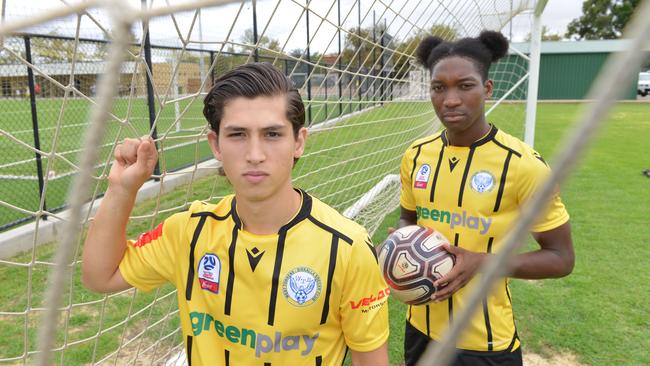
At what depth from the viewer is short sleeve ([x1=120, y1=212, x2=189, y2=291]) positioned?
129cm

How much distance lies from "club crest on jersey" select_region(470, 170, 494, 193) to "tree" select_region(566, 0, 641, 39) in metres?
27.3

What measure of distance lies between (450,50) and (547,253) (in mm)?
843

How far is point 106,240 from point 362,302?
67 centimetres

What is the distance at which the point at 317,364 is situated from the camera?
3.94 feet

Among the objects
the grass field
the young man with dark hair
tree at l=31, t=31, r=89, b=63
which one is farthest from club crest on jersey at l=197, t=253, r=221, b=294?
tree at l=31, t=31, r=89, b=63

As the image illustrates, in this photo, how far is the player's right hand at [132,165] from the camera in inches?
48.3

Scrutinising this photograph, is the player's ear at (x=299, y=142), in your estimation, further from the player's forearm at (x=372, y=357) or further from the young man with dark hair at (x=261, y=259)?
the player's forearm at (x=372, y=357)

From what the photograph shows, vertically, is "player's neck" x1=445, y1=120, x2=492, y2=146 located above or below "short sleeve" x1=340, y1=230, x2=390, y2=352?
above

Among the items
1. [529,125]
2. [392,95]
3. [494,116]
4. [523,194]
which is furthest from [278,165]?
[494,116]

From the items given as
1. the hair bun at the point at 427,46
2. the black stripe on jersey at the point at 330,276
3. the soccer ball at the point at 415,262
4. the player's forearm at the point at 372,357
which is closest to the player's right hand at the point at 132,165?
the black stripe on jersey at the point at 330,276

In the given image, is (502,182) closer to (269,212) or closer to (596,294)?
(269,212)

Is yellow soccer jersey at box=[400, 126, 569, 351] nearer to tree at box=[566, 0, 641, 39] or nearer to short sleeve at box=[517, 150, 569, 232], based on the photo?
short sleeve at box=[517, 150, 569, 232]

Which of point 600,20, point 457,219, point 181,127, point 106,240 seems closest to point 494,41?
point 457,219

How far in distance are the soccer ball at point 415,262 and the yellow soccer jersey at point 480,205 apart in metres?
0.09
